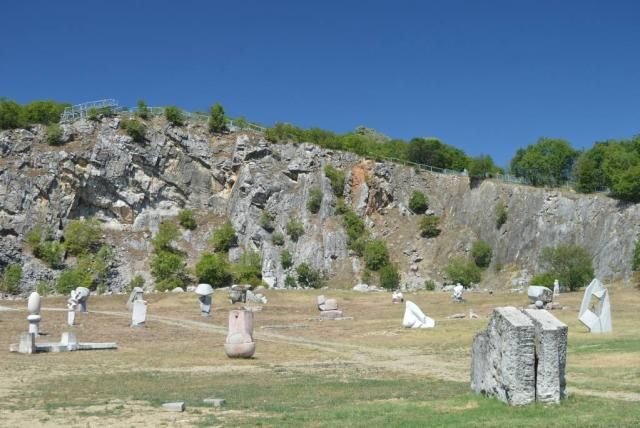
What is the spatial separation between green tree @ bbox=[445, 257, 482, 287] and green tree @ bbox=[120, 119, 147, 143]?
47.7 m

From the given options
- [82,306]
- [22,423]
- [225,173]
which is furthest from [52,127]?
[22,423]

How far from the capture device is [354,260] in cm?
9469

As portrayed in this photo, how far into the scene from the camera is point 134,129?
341 feet

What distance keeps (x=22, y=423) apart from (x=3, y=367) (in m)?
10.3

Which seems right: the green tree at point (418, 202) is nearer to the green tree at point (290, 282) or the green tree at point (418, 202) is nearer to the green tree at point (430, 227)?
the green tree at point (430, 227)

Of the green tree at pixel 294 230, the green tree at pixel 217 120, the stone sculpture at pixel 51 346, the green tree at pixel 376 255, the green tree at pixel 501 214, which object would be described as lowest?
the stone sculpture at pixel 51 346

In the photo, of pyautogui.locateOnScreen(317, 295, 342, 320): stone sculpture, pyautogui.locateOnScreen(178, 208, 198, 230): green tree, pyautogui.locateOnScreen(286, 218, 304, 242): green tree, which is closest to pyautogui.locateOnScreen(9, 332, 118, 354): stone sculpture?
pyautogui.locateOnScreen(317, 295, 342, 320): stone sculpture

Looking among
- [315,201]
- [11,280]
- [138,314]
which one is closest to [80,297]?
[138,314]

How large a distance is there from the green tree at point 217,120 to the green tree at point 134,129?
405 inches

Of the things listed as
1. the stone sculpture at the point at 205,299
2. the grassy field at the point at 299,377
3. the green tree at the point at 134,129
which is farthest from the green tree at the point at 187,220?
the grassy field at the point at 299,377

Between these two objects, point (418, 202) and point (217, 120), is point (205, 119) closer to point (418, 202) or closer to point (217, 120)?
point (217, 120)

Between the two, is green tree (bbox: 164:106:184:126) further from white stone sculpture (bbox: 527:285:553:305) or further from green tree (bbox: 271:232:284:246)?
white stone sculpture (bbox: 527:285:553:305)

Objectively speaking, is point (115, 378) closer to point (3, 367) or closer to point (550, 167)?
point (3, 367)

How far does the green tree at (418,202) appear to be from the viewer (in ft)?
318
